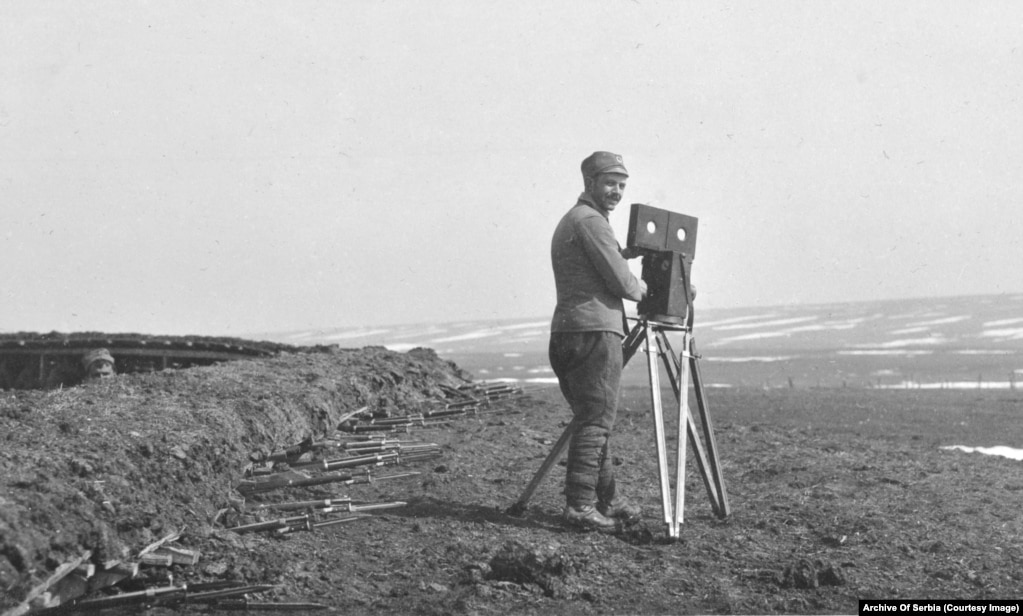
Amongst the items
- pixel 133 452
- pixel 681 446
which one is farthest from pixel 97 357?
pixel 681 446

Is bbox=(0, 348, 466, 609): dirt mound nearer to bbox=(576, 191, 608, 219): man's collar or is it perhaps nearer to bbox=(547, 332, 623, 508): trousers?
bbox=(547, 332, 623, 508): trousers

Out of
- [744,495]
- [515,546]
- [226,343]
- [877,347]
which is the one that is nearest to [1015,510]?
[744,495]

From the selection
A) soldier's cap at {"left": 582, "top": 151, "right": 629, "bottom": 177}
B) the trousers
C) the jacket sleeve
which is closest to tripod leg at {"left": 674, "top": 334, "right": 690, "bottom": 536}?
the trousers

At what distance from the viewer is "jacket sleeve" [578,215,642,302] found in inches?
269

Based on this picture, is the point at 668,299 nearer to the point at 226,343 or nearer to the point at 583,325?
the point at 583,325

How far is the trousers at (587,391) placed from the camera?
6.98 meters

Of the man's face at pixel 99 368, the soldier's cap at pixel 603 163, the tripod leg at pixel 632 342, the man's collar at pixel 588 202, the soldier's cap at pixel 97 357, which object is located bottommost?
the man's face at pixel 99 368

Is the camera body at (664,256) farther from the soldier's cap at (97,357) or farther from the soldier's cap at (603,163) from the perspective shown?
the soldier's cap at (97,357)

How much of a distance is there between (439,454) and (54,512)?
17.9 feet

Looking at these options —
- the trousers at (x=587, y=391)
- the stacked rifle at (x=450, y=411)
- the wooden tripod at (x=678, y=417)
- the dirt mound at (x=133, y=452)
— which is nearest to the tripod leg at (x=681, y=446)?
the wooden tripod at (x=678, y=417)

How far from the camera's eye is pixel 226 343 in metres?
20.6

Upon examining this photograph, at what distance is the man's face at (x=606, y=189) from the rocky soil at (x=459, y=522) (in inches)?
85.8

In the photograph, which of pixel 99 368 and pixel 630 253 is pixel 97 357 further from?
pixel 630 253

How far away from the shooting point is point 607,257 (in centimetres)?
682
